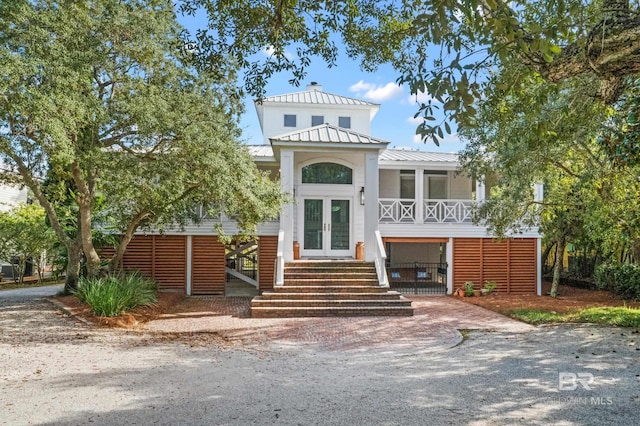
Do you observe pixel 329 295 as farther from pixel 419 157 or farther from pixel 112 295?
pixel 419 157

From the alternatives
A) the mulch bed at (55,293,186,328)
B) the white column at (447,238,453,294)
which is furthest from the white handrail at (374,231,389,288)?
the mulch bed at (55,293,186,328)

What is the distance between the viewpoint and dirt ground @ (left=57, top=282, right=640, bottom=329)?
970 cm

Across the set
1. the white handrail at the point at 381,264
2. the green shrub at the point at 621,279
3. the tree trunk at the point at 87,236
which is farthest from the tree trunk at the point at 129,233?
the green shrub at the point at 621,279

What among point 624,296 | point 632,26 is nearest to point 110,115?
point 632,26

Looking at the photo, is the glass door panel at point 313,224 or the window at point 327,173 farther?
the window at point 327,173

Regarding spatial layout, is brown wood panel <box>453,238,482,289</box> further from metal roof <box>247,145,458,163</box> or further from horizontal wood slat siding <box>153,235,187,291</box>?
horizontal wood slat siding <box>153,235,187,291</box>

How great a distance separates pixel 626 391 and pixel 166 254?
41.9 ft

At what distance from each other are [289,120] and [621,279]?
14.3m

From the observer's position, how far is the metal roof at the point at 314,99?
2031cm

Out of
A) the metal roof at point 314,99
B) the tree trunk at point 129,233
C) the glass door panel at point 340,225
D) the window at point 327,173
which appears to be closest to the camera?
the tree trunk at point 129,233

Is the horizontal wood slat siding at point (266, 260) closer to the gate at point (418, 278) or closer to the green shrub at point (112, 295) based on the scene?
the green shrub at point (112, 295)

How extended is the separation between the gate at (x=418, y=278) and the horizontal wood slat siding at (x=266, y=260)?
15.2ft

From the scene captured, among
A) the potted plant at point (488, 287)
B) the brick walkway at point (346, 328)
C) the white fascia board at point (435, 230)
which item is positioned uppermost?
the white fascia board at point (435, 230)

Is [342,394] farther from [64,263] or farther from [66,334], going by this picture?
[64,263]
